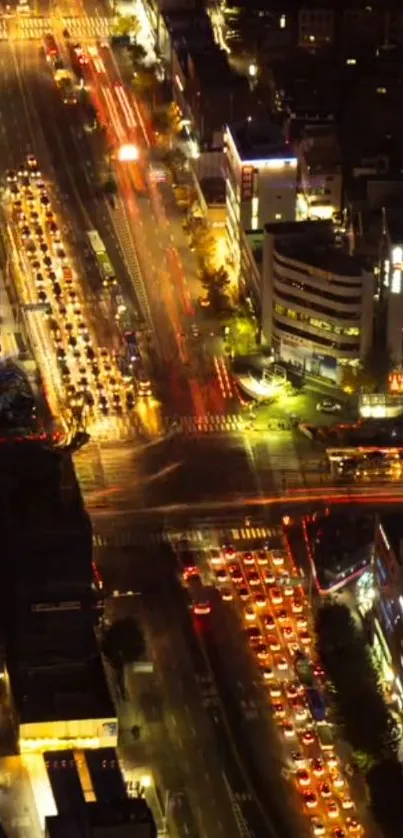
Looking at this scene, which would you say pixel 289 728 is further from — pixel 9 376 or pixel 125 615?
pixel 9 376

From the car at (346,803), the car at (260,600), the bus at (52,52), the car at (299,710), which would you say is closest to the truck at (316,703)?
the car at (299,710)

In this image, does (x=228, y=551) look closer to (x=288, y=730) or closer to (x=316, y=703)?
(x=316, y=703)

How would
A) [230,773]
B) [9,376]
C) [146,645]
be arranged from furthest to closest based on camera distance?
[9,376] < [146,645] < [230,773]

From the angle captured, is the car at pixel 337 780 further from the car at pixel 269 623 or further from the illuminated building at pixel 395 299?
the illuminated building at pixel 395 299

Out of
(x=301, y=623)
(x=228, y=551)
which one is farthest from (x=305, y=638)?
(x=228, y=551)

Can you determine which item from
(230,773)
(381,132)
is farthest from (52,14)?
(230,773)

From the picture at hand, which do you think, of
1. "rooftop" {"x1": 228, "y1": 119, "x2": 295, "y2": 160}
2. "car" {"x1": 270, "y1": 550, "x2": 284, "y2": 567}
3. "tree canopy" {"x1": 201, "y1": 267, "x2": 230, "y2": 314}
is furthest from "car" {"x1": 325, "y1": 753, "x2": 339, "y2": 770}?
"rooftop" {"x1": 228, "y1": 119, "x2": 295, "y2": 160}
